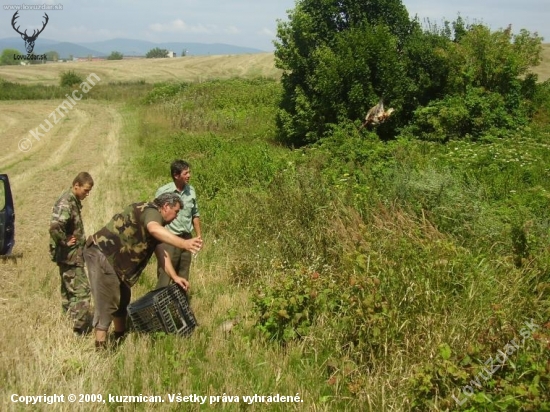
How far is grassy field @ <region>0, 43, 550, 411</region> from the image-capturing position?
445 cm

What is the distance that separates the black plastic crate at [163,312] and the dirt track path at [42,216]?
63cm

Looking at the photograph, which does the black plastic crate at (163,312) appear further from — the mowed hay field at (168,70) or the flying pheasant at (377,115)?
the mowed hay field at (168,70)

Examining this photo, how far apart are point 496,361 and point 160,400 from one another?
2.75 m

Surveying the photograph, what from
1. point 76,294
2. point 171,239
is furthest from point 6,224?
point 171,239

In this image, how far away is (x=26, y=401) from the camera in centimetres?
435

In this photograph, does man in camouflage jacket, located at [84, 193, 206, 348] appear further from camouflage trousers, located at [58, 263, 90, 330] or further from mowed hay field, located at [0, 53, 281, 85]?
mowed hay field, located at [0, 53, 281, 85]

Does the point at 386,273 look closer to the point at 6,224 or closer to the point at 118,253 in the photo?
the point at 118,253

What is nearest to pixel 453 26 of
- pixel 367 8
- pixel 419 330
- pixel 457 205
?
pixel 367 8

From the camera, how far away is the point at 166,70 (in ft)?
218

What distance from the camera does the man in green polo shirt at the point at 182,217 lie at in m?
6.57

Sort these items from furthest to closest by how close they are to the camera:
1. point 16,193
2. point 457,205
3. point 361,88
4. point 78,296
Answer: point 361,88, point 16,193, point 457,205, point 78,296

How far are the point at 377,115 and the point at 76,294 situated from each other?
11751 mm

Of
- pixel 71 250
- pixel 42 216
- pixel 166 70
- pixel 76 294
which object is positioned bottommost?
pixel 42 216

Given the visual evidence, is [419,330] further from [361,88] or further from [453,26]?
[453,26]
